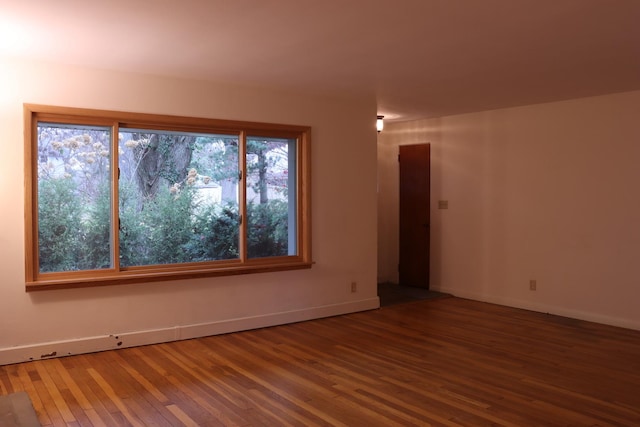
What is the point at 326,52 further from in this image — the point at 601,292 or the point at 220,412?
the point at 601,292

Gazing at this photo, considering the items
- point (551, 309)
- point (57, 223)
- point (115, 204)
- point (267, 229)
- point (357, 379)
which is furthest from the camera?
point (551, 309)

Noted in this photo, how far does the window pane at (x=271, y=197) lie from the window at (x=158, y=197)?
0.01 m

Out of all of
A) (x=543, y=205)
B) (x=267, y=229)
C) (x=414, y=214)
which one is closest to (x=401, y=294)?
(x=414, y=214)

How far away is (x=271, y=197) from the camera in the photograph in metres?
5.88

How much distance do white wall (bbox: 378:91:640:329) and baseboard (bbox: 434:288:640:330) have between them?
0.04 feet

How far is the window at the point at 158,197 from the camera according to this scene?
4.61m

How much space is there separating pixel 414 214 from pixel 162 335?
406 centimetres

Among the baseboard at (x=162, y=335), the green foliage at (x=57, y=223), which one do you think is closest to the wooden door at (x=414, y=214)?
the baseboard at (x=162, y=335)

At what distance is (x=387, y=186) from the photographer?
8227 millimetres

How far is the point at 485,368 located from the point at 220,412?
209 centimetres

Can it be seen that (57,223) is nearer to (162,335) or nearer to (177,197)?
(177,197)

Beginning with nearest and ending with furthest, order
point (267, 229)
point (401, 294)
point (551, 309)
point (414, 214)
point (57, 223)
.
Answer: point (57, 223) → point (267, 229) → point (551, 309) → point (401, 294) → point (414, 214)

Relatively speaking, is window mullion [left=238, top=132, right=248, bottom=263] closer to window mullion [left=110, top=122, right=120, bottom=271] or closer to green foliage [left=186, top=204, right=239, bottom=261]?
green foliage [left=186, top=204, right=239, bottom=261]

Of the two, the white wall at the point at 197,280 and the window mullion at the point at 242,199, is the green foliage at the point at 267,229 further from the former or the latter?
the white wall at the point at 197,280
